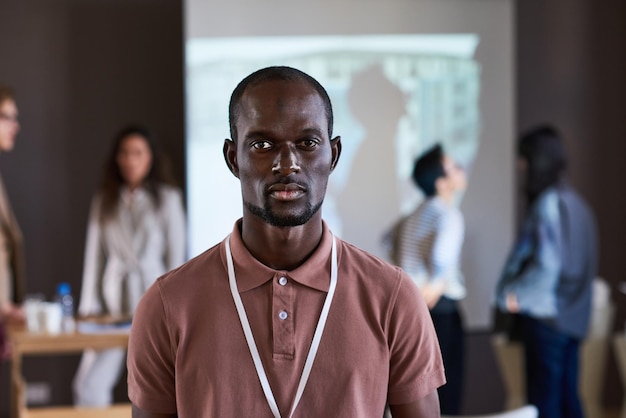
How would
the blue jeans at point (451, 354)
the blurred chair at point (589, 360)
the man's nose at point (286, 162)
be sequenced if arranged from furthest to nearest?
the blurred chair at point (589, 360) → the blue jeans at point (451, 354) → the man's nose at point (286, 162)

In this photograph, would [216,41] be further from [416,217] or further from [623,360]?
[623,360]

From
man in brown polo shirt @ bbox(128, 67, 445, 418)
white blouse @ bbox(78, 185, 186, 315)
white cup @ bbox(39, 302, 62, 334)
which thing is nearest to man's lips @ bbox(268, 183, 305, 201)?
man in brown polo shirt @ bbox(128, 67, 445, 418)

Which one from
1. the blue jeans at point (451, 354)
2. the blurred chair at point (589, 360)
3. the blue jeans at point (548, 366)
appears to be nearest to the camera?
the blue jeans at point (548, 366)

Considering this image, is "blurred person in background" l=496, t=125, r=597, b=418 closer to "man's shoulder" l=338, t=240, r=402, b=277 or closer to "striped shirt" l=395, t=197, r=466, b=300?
"striped shirt" l=395, t=197, r=466, b=300

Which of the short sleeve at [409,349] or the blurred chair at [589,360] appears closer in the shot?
the short sleeve at [409,349]

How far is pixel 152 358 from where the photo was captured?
4.44 ft

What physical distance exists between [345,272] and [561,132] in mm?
4532

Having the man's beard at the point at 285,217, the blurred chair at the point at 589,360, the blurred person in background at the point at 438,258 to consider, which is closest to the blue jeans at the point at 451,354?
the blurred person in background at the point at 438,258

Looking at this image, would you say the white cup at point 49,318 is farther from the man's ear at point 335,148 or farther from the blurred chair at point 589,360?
the man's ear at point 335,148

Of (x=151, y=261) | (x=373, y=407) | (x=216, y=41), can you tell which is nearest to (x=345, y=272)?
(x=373, y=407)

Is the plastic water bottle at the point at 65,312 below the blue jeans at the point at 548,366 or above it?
above

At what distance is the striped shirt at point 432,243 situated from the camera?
14.5ft

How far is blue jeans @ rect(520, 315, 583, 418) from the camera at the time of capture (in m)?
4.33

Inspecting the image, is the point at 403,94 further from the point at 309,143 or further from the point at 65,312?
the point at 309,143
